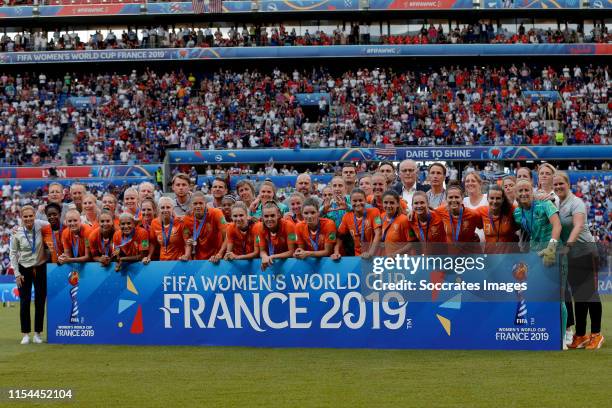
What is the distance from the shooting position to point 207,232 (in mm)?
11898

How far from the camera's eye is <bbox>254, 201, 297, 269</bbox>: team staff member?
11234 mm

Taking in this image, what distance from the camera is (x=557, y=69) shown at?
49.8 meters

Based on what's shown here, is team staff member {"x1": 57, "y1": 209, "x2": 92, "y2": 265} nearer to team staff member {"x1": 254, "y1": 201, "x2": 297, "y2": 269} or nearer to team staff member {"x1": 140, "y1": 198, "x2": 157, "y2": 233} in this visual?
team staff member {"x1": 140, "y1": 198, "x2": 157, "y2": 233}

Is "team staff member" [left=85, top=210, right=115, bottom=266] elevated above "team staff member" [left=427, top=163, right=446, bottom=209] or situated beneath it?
situated beneath

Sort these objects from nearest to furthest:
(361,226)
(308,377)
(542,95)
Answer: (308,377), (361,226), (542,95)

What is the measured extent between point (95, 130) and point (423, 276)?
120 ft

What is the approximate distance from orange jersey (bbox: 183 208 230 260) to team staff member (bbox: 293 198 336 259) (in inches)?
44.9

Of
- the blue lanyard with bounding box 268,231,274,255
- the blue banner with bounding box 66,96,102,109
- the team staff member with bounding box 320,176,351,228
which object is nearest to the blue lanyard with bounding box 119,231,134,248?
the blue lanyard with bounding box 268,231,274,255

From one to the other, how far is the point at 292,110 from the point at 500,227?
3631 cm

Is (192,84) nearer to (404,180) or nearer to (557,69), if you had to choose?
(557,69)

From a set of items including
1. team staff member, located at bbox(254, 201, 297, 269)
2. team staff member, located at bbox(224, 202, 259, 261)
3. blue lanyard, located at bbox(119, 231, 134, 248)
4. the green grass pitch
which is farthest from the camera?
blue lanyard, located at bbox(119, 231, 134, 248)

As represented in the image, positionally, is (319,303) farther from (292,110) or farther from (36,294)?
(292,110)

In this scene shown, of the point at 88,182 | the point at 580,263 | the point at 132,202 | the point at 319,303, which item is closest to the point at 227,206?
the point at 132,202

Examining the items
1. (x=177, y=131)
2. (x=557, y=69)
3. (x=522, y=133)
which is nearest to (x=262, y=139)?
(x=177, y=131)
